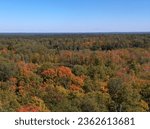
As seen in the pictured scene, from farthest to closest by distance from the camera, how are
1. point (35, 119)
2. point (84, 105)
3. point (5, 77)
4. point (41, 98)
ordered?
point (5, 77) → point (41, 98) → point (84, 105) → point (35, 119)

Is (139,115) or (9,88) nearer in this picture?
(139,115)

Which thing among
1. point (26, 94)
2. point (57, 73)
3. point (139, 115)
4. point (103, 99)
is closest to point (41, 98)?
point (26, 94)

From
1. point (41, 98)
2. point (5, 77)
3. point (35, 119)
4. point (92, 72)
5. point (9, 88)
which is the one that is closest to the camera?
point (35, 119)

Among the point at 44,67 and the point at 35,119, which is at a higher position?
the point at 35,119

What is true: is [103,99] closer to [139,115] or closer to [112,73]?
[112,73]

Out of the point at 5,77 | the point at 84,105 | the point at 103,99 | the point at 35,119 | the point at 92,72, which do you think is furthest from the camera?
the point at 92,72

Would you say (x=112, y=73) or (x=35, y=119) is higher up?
(x=35, y=119)

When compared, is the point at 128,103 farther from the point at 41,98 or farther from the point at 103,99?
the point at 41,98

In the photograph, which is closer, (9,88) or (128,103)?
(128,103)

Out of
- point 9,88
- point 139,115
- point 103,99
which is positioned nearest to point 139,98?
point 103,99
